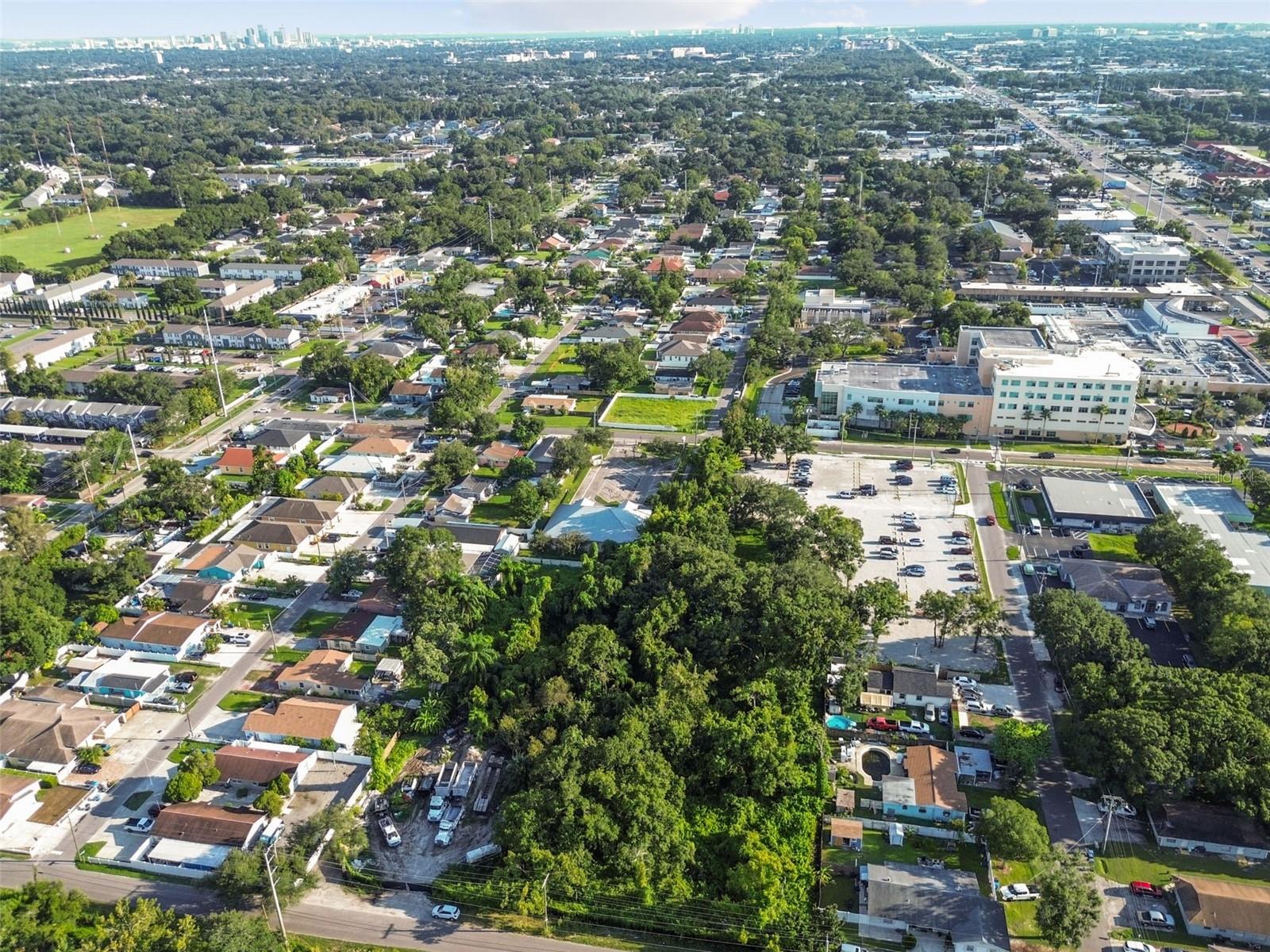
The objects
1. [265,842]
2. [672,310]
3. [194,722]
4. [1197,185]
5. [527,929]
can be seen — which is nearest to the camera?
[527,929]

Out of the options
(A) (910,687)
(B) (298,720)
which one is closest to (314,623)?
(B) (298,720)

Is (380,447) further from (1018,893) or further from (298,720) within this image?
(1018,893)

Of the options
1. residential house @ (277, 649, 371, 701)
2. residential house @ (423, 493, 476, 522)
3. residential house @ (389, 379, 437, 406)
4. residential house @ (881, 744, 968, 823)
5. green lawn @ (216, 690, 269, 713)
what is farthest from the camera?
residential house @ (389, 379, 437, 406)

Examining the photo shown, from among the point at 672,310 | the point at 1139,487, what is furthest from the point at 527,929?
the point at 672,310

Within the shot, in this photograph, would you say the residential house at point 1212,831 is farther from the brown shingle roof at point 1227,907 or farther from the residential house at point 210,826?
the residential house at point 210,826

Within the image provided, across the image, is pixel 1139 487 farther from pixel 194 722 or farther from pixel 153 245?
pixel 153 245

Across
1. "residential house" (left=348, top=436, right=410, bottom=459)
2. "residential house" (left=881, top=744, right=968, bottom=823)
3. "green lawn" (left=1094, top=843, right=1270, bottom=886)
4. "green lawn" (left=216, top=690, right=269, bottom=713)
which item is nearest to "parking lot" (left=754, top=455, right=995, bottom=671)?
"residential house" (left=881, top=744, right=968, bottom=823)

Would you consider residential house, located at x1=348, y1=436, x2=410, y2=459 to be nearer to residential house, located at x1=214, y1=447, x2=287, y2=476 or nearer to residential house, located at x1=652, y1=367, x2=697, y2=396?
residential house, located at x1=214, y1=447, x2=287, y2=476
